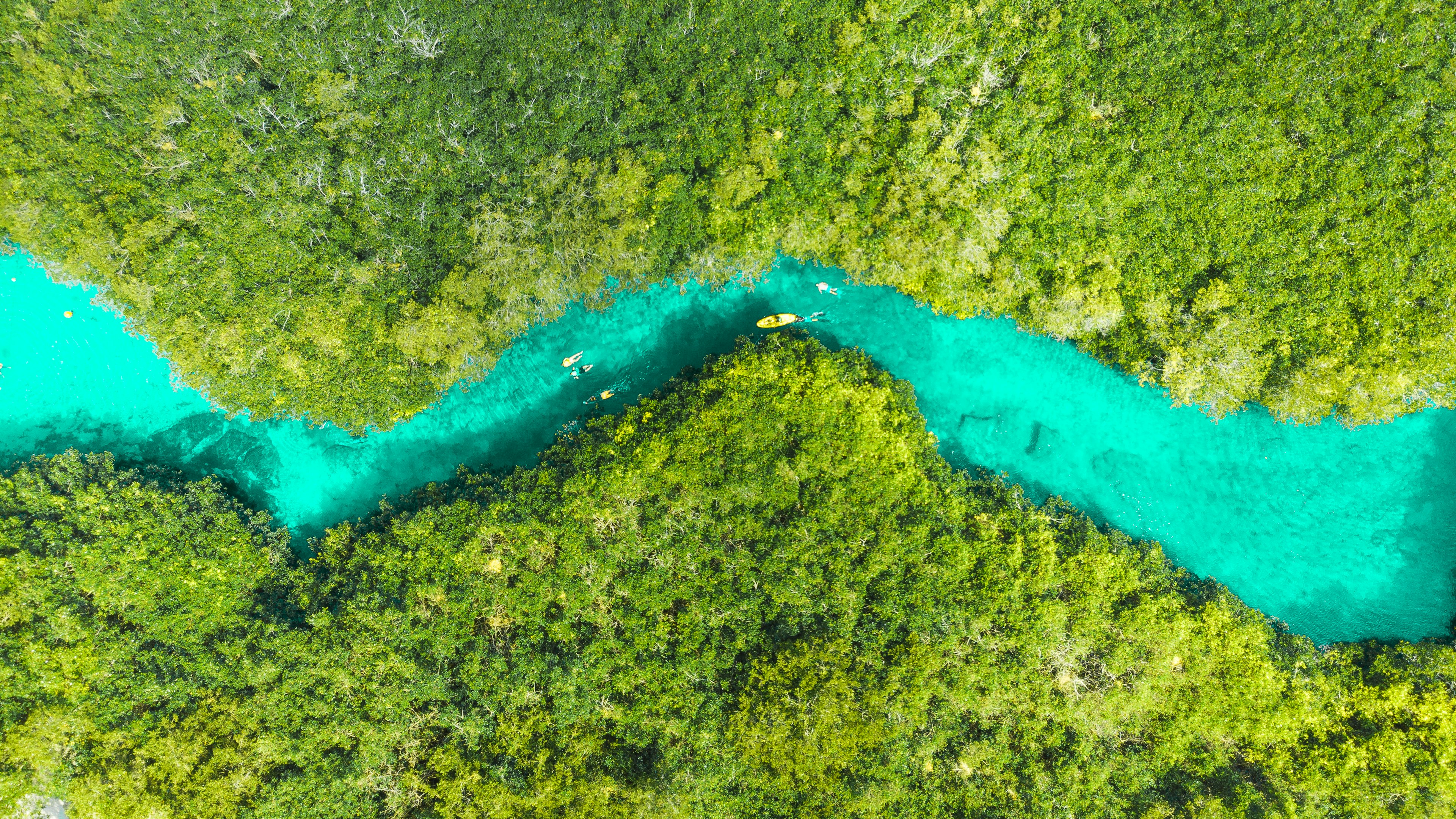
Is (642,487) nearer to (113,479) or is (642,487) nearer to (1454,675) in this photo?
(113,479)

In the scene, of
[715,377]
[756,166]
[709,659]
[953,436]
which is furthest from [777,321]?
[709,659]

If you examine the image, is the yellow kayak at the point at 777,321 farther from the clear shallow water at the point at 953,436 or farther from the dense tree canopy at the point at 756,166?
the dense tree canopy at the point at 756,166

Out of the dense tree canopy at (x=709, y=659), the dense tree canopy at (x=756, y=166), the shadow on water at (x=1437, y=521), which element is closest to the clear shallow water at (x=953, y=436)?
the shadow on water at (x=1437, y=521)

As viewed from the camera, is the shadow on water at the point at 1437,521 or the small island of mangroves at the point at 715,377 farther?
the shadow on water at the point at 1437,521

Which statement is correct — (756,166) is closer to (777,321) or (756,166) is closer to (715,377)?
(777,321)

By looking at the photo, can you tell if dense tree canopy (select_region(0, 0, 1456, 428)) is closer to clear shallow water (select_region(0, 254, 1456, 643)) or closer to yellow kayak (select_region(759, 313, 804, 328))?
clear shallow water (select_region(0, 254, 1456, 643))

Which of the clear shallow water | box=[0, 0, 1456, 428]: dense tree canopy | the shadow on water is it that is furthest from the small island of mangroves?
the shadow on water
